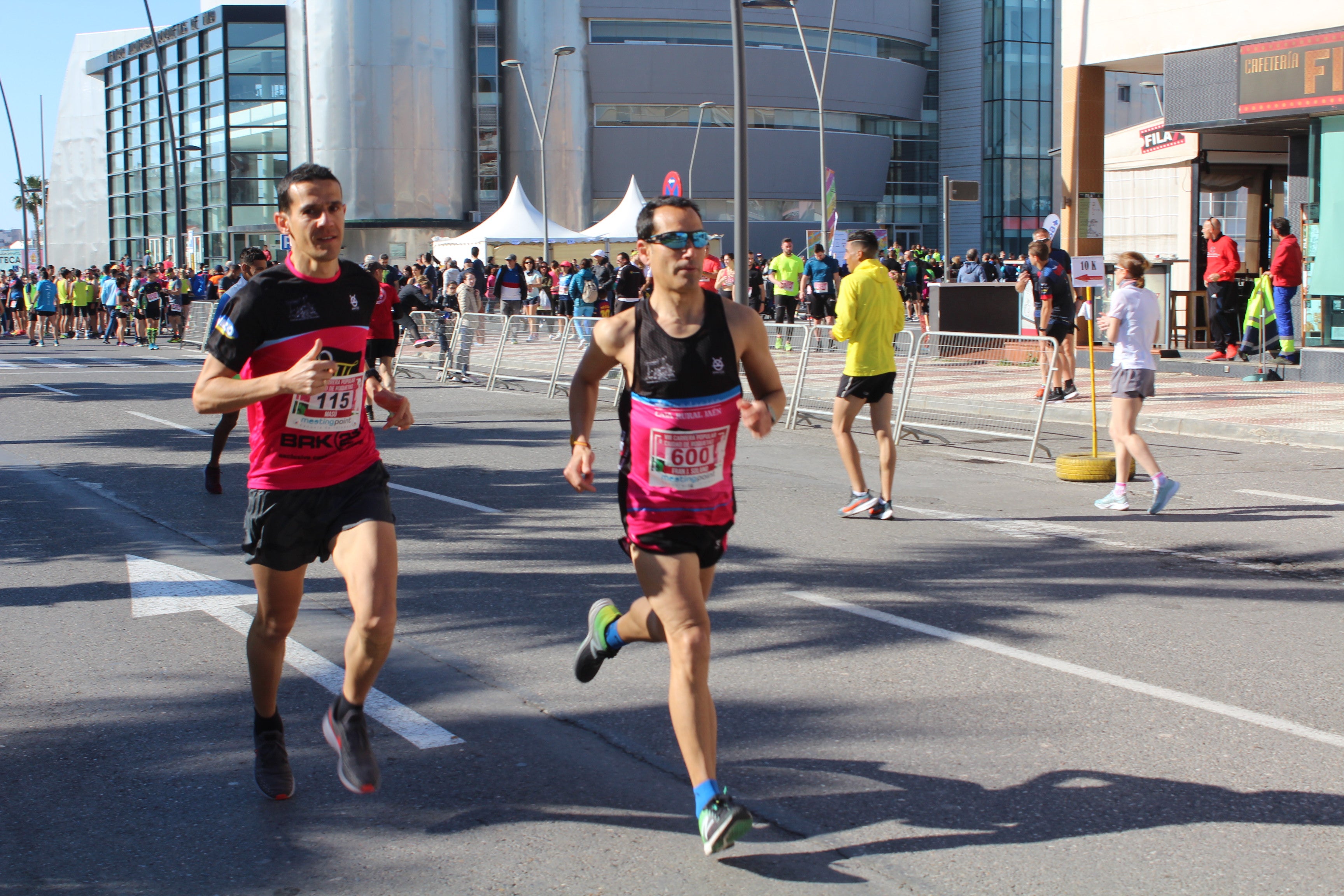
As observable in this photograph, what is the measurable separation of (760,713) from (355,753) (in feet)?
5.18

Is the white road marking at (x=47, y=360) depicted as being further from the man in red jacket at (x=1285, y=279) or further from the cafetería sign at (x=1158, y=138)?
the man in red jacket at (x=1285, y=279)

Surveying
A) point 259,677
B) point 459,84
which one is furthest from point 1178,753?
point 459,84

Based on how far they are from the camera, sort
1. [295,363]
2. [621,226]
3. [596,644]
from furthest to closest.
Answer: [621,226] → [596,644] → [295,363]

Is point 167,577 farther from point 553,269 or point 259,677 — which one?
Result: point 553,269

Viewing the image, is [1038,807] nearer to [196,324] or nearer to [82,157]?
[196,324]

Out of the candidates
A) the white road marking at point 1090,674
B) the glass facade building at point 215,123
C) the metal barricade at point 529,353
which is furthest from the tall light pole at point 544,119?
the white road marking at point 1090,674

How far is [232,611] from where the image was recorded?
662 cm

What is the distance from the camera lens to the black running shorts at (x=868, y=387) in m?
9.16

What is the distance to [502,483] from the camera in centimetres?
1076

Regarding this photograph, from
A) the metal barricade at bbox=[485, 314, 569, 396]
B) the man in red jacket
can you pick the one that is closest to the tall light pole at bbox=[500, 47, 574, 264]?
the metal barricade at bbox=[485, 314, 569, 396]

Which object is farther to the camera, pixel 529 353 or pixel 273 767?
pixel 529 353

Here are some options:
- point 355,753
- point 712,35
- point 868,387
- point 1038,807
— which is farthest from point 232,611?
→ point 712,35

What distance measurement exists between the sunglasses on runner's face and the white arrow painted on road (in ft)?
6.03

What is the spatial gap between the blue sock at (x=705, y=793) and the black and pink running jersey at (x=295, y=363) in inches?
55.9
